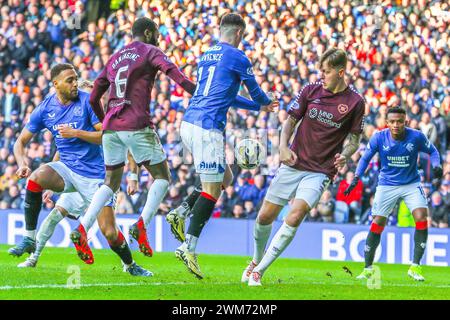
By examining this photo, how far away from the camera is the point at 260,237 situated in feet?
35.6

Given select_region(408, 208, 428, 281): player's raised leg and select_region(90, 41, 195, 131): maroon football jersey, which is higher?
select_region(90, 41, 195, 131): maroon football jersey

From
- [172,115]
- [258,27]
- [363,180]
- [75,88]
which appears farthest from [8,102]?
[75,88]

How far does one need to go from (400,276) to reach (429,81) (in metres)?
5.87

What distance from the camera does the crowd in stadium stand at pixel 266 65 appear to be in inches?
708

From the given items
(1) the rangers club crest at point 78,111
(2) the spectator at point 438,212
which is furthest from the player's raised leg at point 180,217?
(2) the spectator at point 438,212

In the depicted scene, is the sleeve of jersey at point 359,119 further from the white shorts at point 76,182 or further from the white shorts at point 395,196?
the white shorts at point 395,196

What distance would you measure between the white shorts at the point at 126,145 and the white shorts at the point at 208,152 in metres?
0.44

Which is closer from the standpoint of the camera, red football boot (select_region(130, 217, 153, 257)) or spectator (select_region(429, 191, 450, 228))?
red football boot (select_region(130, 217, 153, 257))

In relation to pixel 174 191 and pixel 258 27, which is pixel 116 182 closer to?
pixel 174 191

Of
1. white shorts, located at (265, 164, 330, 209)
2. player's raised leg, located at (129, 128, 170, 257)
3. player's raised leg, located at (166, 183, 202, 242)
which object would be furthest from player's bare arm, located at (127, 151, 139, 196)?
white shorts, located at (265, 164, 330, 209)

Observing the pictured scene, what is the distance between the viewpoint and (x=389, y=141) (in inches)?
535

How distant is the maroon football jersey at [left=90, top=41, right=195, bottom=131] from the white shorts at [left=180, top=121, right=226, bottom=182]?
18.4 inches

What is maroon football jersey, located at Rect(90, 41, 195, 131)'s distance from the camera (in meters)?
10.2

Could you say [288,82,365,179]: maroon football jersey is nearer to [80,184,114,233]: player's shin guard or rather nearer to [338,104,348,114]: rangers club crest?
[338,104,348,114]: rangers club crest
